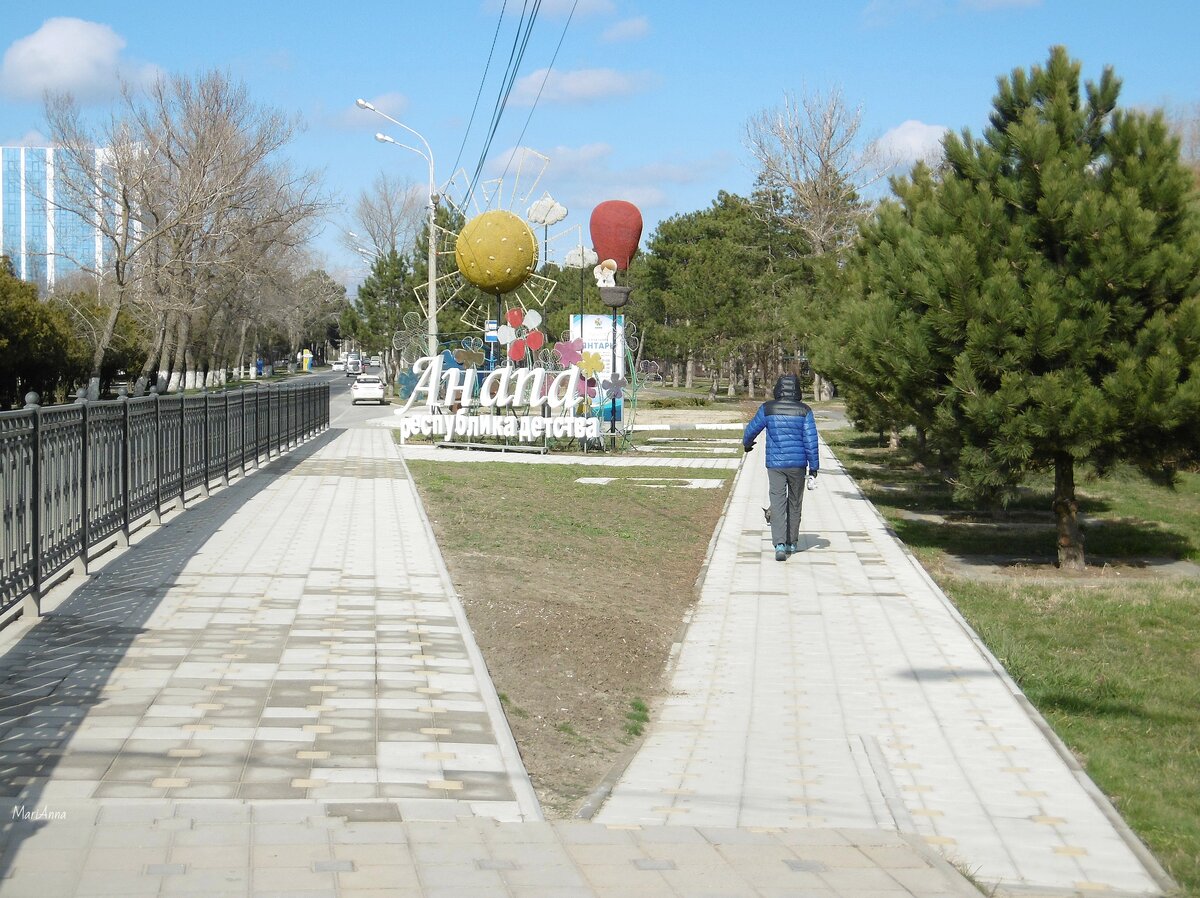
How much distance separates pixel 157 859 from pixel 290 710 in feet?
6.72

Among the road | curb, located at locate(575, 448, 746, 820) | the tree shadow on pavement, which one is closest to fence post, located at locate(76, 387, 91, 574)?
the tree shadow on pavement

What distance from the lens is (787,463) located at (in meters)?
12.2

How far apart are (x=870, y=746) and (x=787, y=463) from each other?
20.6ft

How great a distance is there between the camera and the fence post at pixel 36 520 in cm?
781

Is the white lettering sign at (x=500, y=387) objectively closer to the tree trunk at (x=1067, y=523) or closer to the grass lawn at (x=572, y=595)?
the grass lawn at (x=572, y=595)

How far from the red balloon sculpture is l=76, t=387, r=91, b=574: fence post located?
2620 centimetres

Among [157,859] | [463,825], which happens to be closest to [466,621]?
[463,825]

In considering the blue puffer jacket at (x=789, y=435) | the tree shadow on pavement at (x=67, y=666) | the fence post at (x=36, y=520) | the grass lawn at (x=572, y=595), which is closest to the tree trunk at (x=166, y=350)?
the grass lawn at (x=572, y=595)

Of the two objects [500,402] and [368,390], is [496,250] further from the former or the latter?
[368,390]

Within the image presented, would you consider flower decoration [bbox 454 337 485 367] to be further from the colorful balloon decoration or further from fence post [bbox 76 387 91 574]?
fence post [bbox 76 387 91 574]

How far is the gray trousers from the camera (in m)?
12.2

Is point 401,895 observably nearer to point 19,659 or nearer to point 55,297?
point 19,659

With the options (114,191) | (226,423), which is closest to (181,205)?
(114,191)

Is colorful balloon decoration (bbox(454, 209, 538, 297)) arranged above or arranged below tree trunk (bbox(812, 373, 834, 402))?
above
